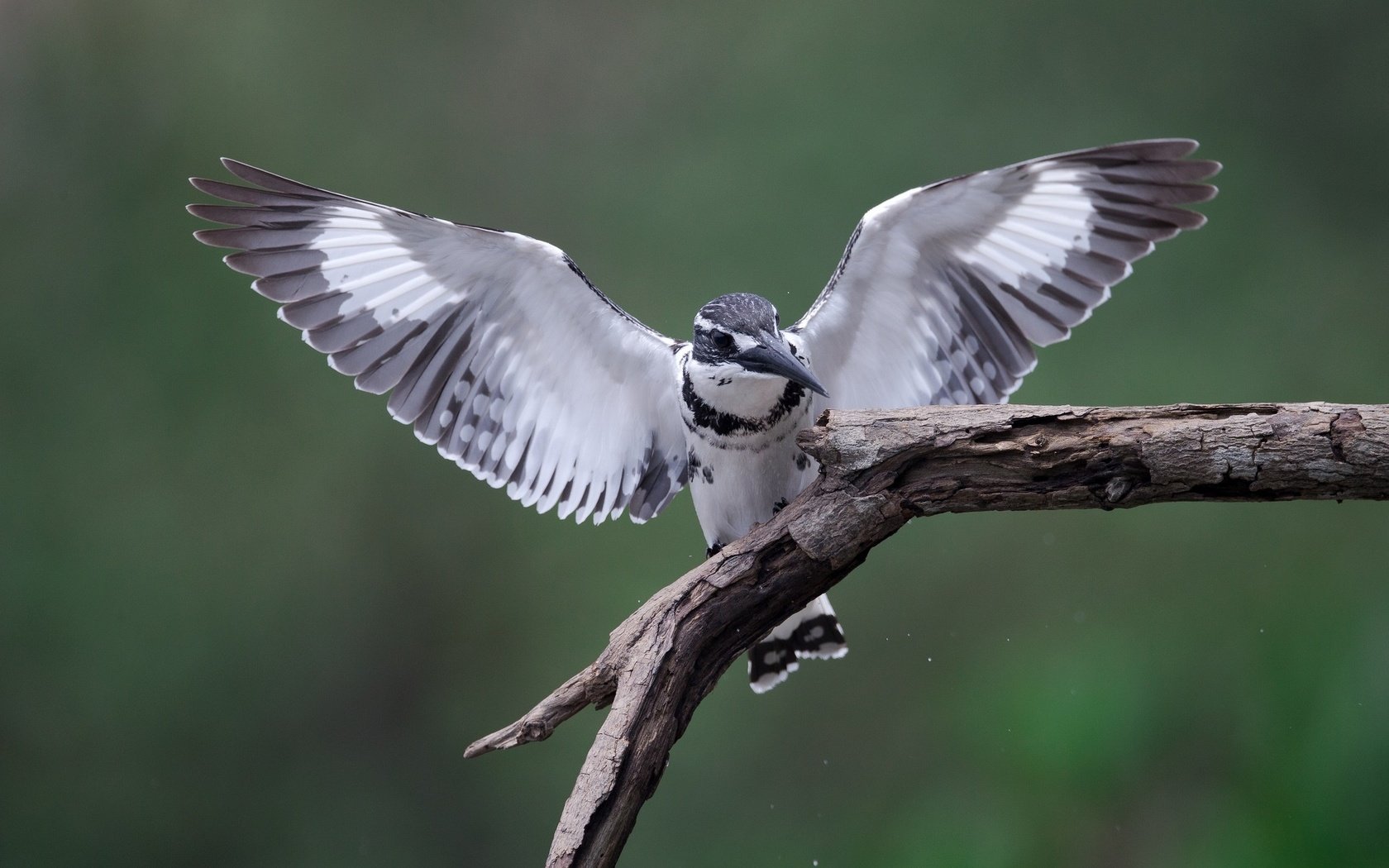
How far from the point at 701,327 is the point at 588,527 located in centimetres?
220

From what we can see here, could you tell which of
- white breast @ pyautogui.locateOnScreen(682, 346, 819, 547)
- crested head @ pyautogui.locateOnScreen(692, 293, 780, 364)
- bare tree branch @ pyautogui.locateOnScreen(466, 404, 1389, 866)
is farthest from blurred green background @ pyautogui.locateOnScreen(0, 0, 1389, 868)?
bare tree branch @ pyautogui.locateOnScreen(466, 404, 1389, 866)

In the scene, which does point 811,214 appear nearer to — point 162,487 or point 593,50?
point 593,50

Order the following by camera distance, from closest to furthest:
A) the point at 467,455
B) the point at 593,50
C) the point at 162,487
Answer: the point at 467,455
the point at 162,487
the point at 593,50

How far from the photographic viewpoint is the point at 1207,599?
13.6 feet

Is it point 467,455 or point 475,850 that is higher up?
point 467,455

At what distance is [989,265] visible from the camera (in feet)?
8.41

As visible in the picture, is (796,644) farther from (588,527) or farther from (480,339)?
(588,527)

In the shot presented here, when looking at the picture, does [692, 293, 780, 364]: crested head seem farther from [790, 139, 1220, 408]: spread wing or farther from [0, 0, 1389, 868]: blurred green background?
[0, 0, 1389, 868]: blurred green background

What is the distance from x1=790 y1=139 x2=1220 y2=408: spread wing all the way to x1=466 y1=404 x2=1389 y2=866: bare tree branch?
61 cm

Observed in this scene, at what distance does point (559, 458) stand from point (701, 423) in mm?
546

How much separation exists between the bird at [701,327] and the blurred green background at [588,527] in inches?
60.7

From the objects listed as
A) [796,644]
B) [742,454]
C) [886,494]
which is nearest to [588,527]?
[796,644]

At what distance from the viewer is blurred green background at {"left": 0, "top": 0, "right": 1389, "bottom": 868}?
13.7 ft

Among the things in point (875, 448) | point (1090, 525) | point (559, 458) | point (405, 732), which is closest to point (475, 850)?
point (405, 732)
